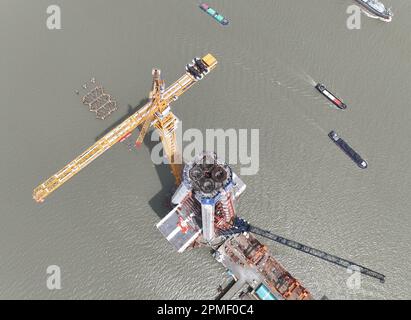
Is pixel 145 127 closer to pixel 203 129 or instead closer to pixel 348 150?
pixel 203 129

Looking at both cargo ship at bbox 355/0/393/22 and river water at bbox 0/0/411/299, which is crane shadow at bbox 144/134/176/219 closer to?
river water at bbox 0/0/411/299

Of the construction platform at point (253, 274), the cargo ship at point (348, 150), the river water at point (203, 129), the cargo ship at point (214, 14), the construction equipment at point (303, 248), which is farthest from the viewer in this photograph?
the cargo ship at point (214, 14)

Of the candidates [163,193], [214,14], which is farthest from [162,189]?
[214,14]

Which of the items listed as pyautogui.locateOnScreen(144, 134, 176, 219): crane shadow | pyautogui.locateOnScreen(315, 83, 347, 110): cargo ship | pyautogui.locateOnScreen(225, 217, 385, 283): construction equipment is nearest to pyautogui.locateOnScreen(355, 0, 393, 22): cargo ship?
pyautogui.locateOnScreen(315, 83, 347, 110): cargo ship

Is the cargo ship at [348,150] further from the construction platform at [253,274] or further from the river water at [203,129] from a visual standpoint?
the construction platform at [253,274]

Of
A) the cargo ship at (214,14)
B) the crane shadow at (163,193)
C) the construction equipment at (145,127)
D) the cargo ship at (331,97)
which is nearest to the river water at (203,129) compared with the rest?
the crane shadow at (163,193)

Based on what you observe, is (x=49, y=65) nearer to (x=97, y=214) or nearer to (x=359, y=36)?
(x=97, y=214)

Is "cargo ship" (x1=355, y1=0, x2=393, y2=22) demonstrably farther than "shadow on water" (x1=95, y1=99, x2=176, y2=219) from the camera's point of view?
Yes
